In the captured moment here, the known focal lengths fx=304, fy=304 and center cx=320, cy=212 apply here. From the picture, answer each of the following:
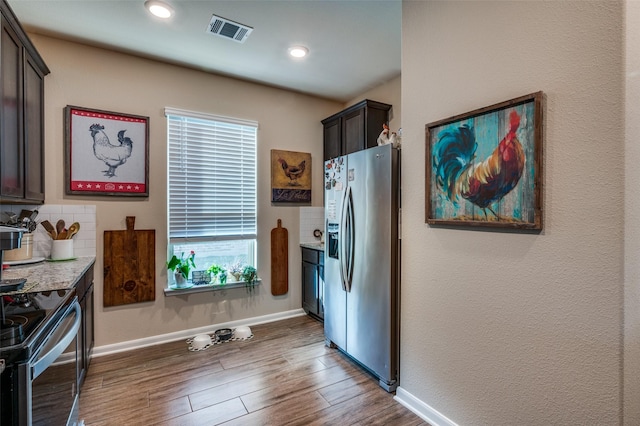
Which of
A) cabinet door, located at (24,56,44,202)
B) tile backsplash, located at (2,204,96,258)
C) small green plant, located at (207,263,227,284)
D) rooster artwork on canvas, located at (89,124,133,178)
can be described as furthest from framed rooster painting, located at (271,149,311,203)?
cabinet door, located at (24,56,44,202)

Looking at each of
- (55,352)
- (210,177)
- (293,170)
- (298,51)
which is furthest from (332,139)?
(55,352)

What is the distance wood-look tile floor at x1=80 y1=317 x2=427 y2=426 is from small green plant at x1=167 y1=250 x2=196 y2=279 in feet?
2.31

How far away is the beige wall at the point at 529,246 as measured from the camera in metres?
1.18

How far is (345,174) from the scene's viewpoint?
2.68m

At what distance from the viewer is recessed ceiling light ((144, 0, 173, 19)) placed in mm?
2174

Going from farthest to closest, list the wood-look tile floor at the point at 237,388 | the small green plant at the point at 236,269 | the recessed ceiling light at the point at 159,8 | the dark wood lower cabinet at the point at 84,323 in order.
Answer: the small green plant at the point at 236,269 < the recessed ceiling light at the point at 159,8 < the dark wood lower cabinet at the point at 84,323 < the wood-look tile floor at the point at 237,388

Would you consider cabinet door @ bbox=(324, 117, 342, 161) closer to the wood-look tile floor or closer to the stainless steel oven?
the wood-look tile floor

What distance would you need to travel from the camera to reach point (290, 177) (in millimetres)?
3762

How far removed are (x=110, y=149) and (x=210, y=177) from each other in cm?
92

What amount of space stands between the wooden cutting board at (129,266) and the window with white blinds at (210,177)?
0.26 meters

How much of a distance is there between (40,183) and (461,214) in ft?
10.4

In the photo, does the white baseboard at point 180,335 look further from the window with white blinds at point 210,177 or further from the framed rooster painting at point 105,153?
the framed rooster painting at point 105,153

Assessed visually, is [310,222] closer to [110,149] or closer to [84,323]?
[110,149]

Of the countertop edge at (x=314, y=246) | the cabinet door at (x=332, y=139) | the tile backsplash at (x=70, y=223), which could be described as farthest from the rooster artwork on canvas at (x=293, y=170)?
the tile backsplash at (x=70, y=223)
